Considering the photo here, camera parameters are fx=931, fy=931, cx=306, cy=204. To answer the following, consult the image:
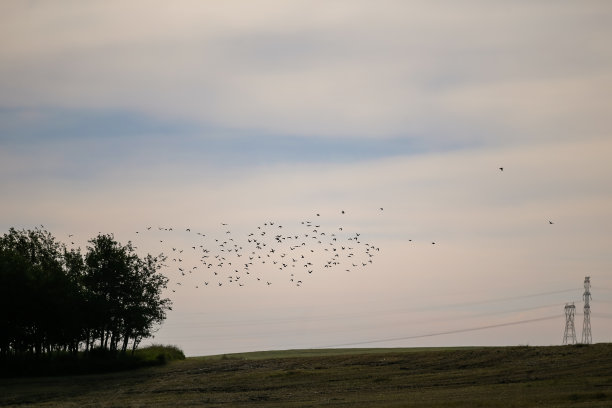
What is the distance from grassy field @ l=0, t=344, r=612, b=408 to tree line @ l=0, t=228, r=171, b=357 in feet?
31.7

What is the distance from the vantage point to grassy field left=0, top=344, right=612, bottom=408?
52.3 metres

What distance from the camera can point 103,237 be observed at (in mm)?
96375

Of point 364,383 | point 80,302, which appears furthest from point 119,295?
point 364,383

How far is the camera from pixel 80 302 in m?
93.0

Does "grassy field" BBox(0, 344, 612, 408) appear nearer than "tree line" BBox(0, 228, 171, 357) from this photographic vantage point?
Yes

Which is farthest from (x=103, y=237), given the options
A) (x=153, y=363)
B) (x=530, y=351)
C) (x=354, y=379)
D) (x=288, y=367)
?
(x=530, y=351)

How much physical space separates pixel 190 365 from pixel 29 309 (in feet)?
60.7

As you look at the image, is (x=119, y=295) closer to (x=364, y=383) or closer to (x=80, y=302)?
(x=80, y=302)

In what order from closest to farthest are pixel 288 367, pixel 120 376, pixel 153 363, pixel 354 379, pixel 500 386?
pixel 500 386, pixel 354 379, pixel 288 367, pixel 120 376, pixel 153 363

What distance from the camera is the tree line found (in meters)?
91.9

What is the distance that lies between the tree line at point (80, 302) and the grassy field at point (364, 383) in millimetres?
9660

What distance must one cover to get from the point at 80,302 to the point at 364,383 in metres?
39.5

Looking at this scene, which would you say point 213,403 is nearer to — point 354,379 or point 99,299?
point 354,379

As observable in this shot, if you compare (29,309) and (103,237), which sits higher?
(103,237)
